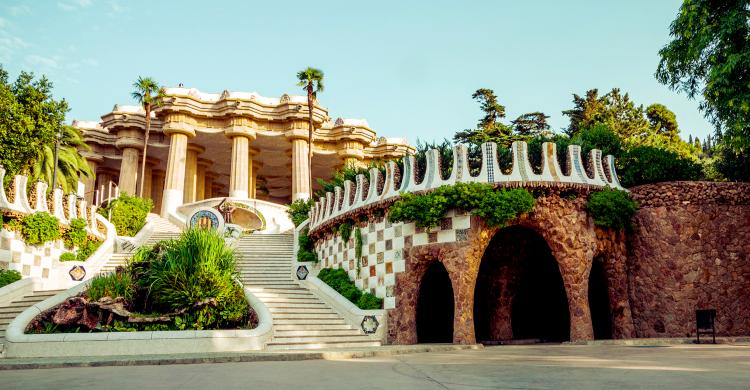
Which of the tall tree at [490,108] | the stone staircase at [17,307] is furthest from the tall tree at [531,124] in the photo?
the stone staircase at [17,307]

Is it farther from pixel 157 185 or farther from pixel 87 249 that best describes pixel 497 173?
pixel 157 185

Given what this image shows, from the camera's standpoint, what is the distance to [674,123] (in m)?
41.6

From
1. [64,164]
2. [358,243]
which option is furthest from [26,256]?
[64,164]

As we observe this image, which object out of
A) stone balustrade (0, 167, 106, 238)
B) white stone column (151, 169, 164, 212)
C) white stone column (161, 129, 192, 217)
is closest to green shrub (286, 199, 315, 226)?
stone balustrade (0, 167, 106, 238)

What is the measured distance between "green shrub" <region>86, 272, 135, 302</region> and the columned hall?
24.3m

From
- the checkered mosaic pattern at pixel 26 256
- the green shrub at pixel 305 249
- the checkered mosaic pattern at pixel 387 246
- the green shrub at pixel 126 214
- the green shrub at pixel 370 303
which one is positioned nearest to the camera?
the checkered mosaic pattern at pixel 387 246

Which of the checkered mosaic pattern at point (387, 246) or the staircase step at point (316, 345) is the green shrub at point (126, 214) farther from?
the staircase step at point (316, 345)

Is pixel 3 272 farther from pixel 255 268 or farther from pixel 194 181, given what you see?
pixel 194 181

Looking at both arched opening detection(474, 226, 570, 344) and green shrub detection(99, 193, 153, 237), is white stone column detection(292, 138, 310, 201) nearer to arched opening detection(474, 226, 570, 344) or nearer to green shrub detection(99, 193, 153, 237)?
green shrub detection(99, 193, 153, 237)

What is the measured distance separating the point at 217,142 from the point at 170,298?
31.1 metres

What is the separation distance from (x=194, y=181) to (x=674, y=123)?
112ft

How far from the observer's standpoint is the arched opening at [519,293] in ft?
62.4

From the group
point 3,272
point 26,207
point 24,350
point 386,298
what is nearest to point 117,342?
point 24,350

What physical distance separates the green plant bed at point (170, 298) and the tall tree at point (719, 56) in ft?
44.3
